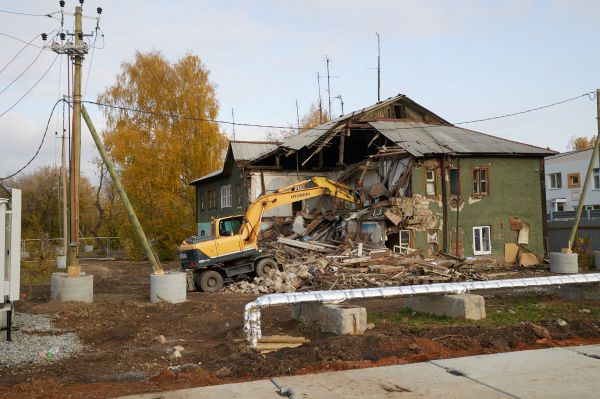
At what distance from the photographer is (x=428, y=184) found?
27859 millimetres

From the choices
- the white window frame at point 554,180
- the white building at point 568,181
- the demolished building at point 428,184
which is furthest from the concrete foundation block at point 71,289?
the white window frame at point 554,180

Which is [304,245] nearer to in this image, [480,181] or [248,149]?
[480,181]

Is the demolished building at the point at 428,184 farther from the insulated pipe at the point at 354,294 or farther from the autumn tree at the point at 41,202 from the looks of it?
the autumn tree at the point at 41,202

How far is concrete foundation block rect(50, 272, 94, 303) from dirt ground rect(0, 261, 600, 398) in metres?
1.28

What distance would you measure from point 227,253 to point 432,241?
11170mm

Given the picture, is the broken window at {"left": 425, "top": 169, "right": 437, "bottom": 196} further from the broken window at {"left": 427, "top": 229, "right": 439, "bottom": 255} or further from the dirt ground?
the dirt ground

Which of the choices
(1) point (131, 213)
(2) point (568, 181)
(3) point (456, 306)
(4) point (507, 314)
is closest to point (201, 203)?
(1) point (131, 213)

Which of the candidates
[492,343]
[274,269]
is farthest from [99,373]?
[274,269]

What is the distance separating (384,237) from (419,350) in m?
17.6

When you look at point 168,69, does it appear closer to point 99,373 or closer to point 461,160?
point 461,160

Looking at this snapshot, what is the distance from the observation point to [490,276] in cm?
2216

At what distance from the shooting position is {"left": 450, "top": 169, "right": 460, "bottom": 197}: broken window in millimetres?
28422

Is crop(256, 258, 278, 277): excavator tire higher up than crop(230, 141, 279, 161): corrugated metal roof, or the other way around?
crop(230, 141, 279, 161): corrugated metal roof

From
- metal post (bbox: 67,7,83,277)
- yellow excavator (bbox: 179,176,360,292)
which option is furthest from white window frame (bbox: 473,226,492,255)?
metal post (bbox: 67,7,83,277)
